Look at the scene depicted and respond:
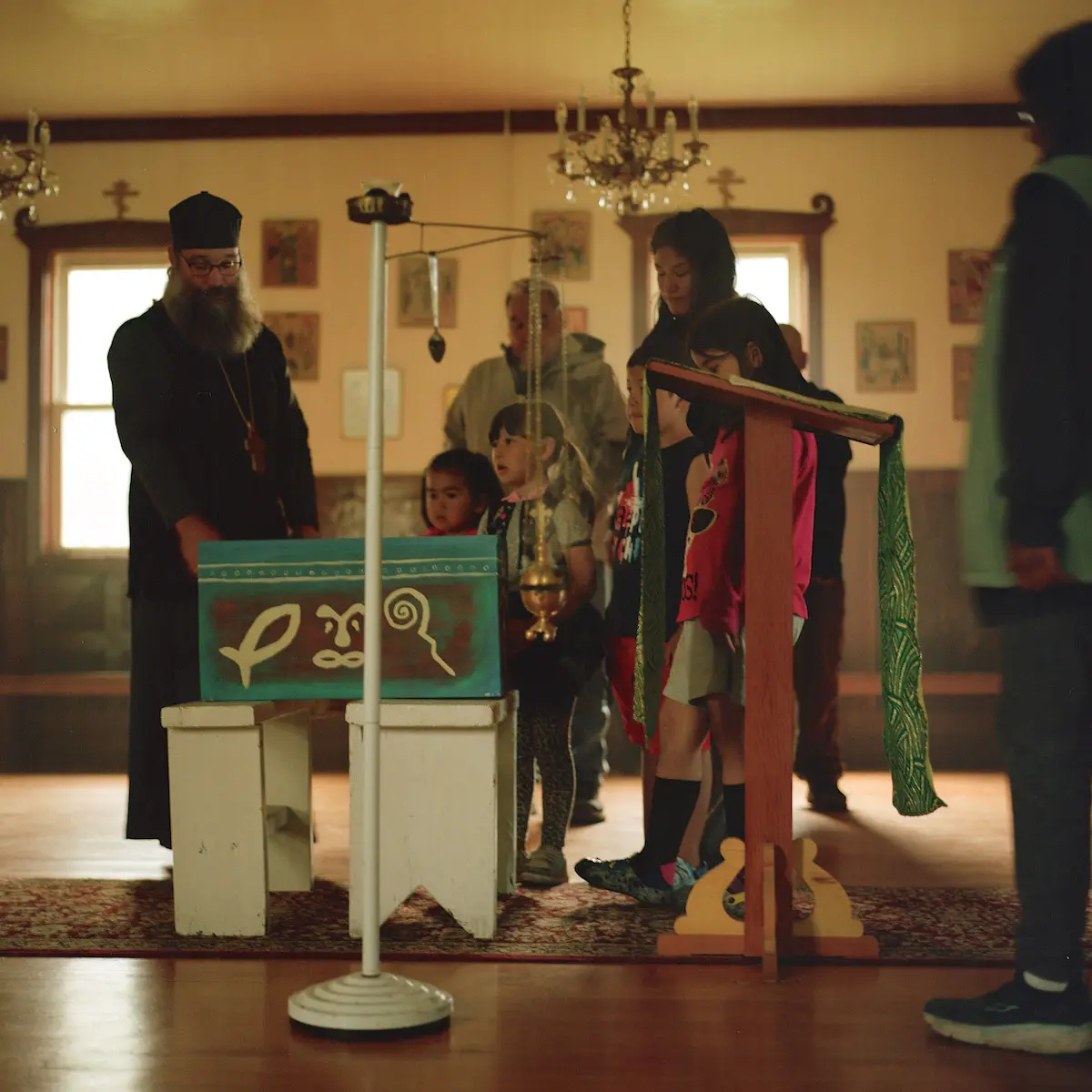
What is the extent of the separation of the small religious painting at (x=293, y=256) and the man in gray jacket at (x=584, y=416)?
2.88m

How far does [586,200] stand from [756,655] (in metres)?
5.43

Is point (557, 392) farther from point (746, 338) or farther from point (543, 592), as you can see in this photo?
point (746, 338)

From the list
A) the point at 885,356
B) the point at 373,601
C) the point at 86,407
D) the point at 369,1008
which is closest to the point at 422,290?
the point at 86,407

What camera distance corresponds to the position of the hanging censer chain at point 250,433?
3938mm

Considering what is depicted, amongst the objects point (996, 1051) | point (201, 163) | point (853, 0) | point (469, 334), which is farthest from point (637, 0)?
point (996, 1051)

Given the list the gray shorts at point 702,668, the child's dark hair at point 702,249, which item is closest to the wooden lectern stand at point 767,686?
the gray shorts at point 702,668

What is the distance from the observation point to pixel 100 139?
8.06 meters

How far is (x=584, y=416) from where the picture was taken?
16.9 ft

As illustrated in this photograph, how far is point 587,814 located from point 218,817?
2.23m

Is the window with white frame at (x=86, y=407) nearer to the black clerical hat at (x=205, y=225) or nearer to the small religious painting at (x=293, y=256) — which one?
the small religious painting at (x=293, y=256)

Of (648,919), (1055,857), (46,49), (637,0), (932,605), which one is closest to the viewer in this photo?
(1055,857)

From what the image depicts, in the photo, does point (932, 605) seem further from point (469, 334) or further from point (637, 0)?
point (637, 0)

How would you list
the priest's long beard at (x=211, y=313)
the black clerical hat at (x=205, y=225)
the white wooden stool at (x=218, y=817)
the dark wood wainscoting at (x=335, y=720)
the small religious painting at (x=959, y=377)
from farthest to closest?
the small religious painting at (x=959, y=377) < the dark wood wainscoting at (x=335, y=720) < the priest's long beard at (x=211, y=313) < the black clerical hat at (x=205, y=225) < the white wooden stool at (x=218, y=817)

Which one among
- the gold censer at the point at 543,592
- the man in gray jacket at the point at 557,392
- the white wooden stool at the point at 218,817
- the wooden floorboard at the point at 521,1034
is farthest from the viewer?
the man in gray jacket at the point at 557,392
